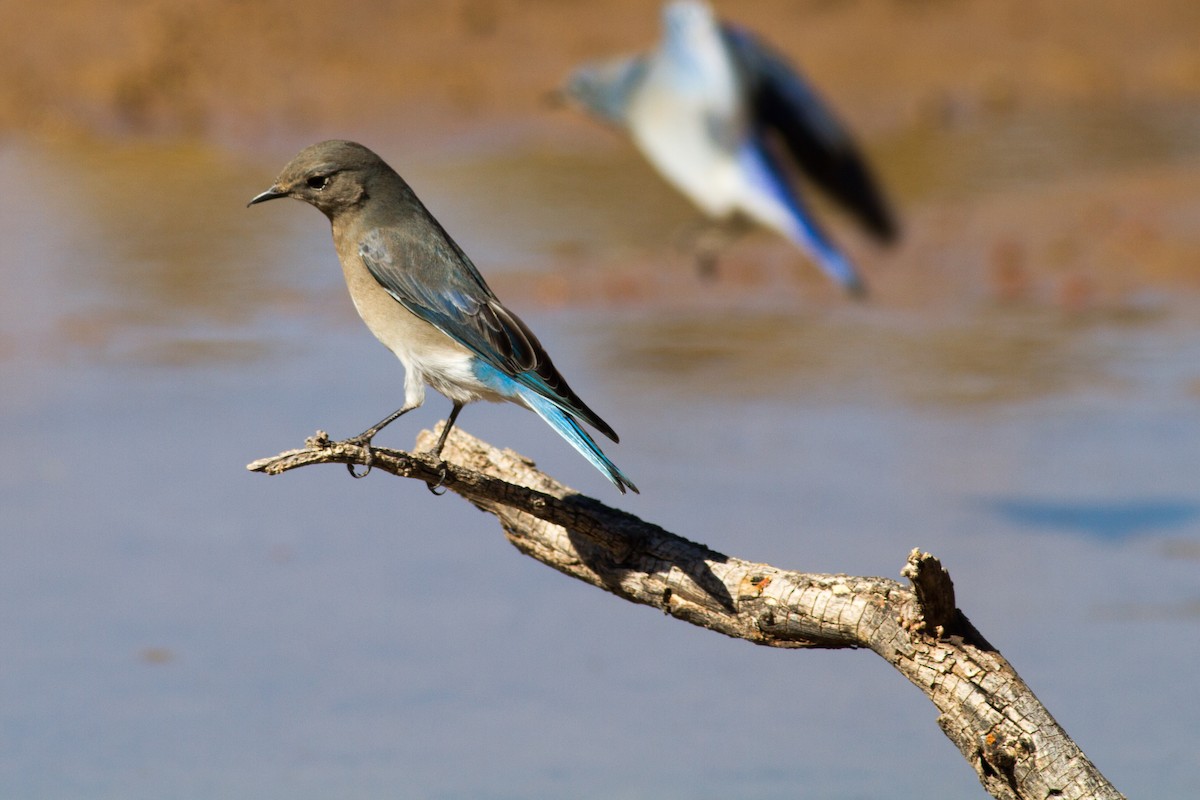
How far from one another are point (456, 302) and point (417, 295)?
84 millimetres

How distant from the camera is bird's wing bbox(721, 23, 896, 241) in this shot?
8.75m

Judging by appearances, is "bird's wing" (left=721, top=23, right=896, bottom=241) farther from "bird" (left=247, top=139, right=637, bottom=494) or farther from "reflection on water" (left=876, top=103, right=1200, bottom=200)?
"bird" (left=247, top=139, right=637, bottom=494)

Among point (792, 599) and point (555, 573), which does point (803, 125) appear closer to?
point (555, 573)

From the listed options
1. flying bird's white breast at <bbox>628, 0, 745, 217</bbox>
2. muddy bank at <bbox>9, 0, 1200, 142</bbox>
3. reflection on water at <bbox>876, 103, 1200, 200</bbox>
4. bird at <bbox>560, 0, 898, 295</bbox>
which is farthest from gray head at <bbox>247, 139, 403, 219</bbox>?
muddy bank at <bbox>9, 0, 1200, 142</bbox>

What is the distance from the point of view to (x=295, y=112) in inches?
546

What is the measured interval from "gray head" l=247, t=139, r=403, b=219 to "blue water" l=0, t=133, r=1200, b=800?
156cm

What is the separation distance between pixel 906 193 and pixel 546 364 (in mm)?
8986

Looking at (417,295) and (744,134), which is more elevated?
(744,134)

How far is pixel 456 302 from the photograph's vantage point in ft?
13.4

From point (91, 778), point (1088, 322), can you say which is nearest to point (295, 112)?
point (1088, 322)

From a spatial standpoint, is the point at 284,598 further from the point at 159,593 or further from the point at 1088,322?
the point at 1088,322

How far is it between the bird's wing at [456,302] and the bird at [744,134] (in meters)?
4.36

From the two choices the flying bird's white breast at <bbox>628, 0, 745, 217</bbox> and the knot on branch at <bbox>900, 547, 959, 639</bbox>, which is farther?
the flying bird's white breast at <bbox>628, 0, 745, 217</bbox>

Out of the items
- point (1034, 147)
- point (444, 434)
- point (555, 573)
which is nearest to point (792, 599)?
point (444, 434)
